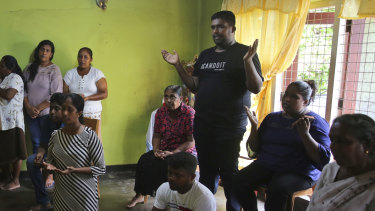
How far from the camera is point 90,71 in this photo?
10.7 feet

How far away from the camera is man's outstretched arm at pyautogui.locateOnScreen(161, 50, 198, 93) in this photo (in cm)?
207

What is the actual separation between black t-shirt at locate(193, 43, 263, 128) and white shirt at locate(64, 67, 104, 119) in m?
1.58

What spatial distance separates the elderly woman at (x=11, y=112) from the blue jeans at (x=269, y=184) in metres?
2.24

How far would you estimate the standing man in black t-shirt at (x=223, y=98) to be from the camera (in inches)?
79.3

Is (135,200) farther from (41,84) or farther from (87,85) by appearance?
(41,84)


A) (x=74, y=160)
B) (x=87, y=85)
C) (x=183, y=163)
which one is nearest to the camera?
(x=183, y=163)

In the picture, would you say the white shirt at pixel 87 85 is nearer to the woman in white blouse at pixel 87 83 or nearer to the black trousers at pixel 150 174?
the woman in white blouse at pixel 87 83

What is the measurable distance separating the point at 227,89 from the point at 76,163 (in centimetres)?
104

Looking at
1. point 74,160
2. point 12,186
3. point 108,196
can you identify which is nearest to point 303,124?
point 74,160

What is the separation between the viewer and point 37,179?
261cm

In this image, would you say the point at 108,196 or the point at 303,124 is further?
the point at 108,196

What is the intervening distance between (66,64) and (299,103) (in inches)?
104

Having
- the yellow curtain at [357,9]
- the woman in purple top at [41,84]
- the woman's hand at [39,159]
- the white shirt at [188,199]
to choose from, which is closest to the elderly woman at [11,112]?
the woman in purple top at [41,84]

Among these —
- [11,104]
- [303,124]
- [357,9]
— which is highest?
[357,9]
